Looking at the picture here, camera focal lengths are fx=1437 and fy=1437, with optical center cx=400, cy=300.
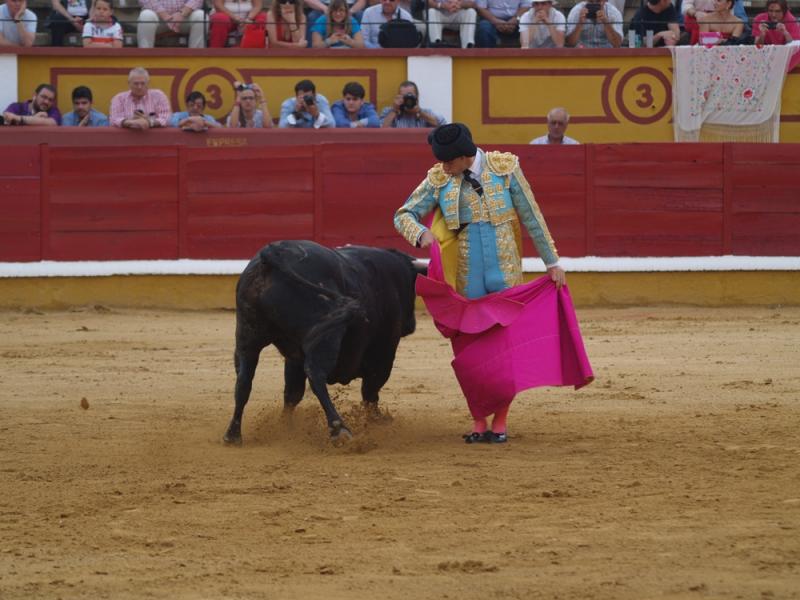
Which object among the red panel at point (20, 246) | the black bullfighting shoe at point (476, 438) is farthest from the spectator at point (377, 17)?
the black bullfighting shoe at point (476, 438)

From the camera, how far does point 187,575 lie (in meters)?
3.06

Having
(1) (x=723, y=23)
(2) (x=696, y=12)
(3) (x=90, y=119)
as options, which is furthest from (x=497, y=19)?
(3) (x=90, y=119)

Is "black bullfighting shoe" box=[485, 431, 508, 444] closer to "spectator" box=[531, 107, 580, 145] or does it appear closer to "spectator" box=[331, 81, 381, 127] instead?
"spectator" box=[531, 107, 580, 145]

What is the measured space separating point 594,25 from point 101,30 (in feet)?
11.7

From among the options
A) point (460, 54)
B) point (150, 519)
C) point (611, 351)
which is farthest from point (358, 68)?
point (150, 519)

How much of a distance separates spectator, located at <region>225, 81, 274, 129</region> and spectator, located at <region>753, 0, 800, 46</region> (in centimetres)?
360

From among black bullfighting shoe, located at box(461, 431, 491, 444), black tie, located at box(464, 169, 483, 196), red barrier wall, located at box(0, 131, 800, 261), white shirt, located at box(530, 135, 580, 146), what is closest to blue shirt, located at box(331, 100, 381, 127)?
red barrier wall, located at box(0, 131, 800, 261)

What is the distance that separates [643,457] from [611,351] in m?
2.91

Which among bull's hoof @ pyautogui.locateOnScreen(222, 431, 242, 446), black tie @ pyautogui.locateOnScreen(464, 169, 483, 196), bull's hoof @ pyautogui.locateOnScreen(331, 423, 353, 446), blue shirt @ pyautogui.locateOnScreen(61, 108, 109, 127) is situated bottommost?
bull's hoof @ pyautogui.locateOnScreen(222, 431, 242, 446)

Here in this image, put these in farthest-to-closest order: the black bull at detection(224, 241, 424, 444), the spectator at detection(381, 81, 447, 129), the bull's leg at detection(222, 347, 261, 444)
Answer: the spectator at detection(381, 81, 447, 129) → the bull's leg at detection(222, 347, 261, 444) → the black bull at detection(224, 241, 424, 444)

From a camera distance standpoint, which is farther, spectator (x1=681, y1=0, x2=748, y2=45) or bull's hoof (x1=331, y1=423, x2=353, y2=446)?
spectator (x1=681, y1=0, x2=748, y2=45)

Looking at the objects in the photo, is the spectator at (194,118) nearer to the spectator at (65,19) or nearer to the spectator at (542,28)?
the spectator at (65,19)

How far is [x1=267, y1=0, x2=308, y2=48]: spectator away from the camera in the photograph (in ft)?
33.5

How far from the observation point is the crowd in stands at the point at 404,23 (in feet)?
33.6
